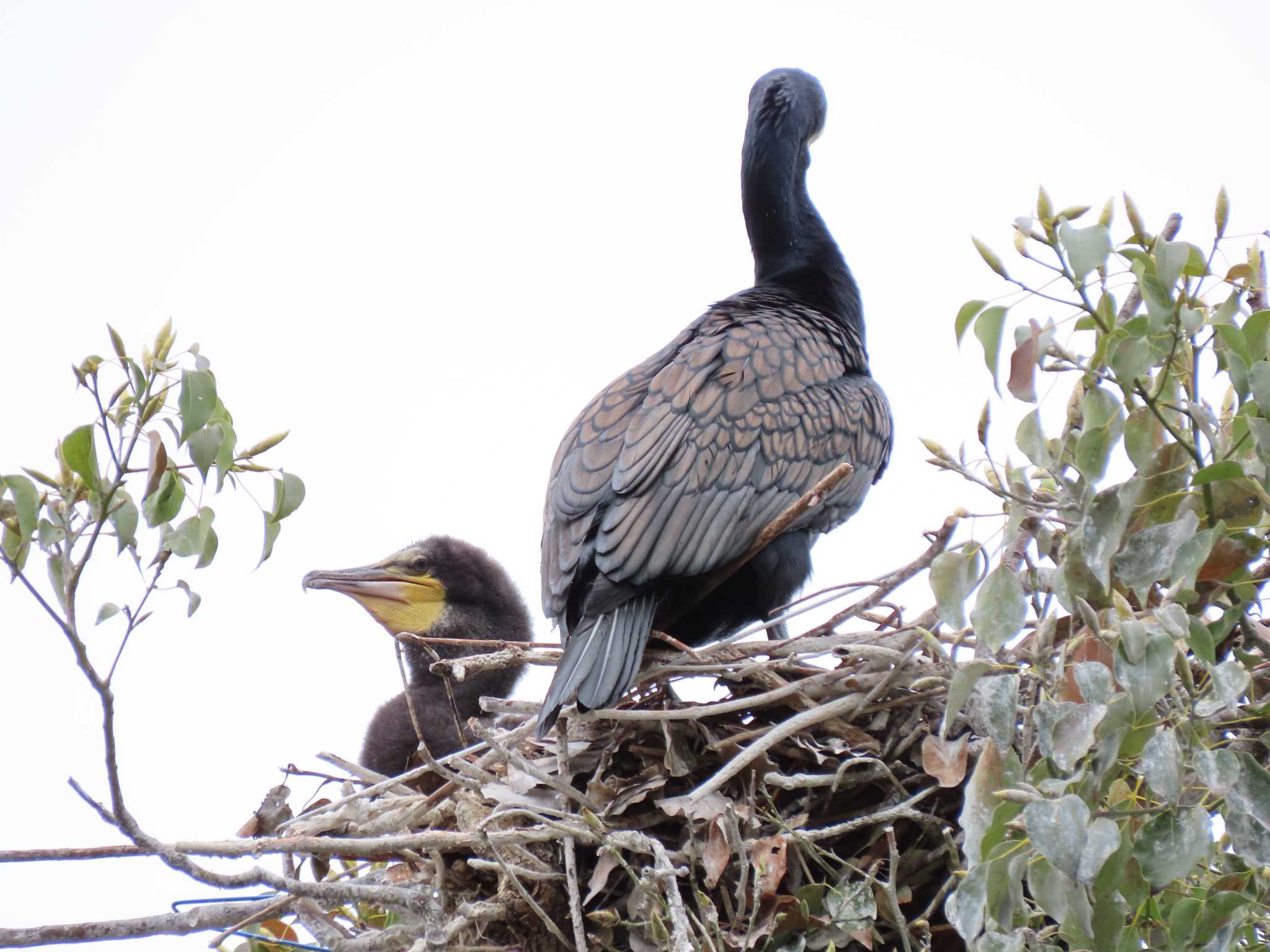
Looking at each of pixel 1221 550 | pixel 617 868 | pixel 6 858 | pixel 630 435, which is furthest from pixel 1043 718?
pixel 630 435

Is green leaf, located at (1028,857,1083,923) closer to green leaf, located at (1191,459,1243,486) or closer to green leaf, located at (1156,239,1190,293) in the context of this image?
green leaf, located at (1191,459,1243,486)

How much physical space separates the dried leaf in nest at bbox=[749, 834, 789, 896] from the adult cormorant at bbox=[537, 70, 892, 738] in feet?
1.44

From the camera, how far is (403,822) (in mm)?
2918

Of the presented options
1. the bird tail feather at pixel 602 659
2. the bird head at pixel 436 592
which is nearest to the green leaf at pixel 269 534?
the bird tail feather at pixel 602 659

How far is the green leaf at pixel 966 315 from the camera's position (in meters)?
1.85

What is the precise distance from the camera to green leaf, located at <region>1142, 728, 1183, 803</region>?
161 cm

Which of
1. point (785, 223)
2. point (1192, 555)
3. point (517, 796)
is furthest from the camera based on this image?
point (785, 223)

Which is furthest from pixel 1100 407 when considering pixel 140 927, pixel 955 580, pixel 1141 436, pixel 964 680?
pixel 140 927

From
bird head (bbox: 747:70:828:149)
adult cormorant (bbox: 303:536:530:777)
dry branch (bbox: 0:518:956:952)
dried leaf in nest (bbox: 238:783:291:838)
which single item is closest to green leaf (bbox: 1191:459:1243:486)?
dry branch (bbox: 0:518:956:952)

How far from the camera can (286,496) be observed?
7.77ft

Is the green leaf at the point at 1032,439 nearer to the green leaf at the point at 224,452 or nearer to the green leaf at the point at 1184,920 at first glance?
the green leaf at the point at 1184,920

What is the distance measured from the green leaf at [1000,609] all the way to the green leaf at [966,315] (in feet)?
1.04

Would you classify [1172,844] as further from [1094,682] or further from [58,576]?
[58,576]

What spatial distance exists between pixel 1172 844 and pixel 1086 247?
2.46 ft
